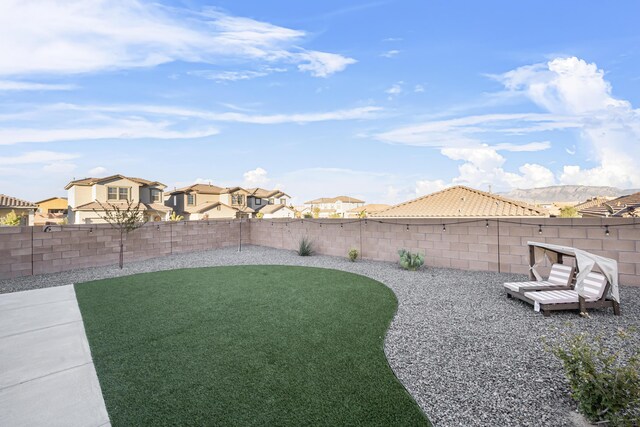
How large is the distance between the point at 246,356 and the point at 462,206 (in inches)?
654

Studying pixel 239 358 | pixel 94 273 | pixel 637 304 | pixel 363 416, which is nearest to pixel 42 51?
pixel 94 273

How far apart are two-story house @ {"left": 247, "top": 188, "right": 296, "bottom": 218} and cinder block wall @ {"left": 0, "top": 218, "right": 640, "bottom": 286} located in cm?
2648

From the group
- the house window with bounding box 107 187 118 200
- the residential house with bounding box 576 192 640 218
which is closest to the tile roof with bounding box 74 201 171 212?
the house window with bounding box 107 187 118 200

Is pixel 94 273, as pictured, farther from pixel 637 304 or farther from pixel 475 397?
pixel 637 304

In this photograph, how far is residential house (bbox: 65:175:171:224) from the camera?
27484mm

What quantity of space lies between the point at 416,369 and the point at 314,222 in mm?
9584

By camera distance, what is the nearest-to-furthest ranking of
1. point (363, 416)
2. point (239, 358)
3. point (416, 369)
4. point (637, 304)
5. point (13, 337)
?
point (363, 416) < point (416, 369) < point (239, 358) < point (13, 337) < point (637, 304)

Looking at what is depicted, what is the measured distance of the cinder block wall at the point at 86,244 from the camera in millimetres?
8750

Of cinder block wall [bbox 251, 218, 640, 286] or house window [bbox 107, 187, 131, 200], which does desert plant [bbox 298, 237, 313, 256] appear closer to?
cinder block wall [bbox 251, 218, 640, 286]

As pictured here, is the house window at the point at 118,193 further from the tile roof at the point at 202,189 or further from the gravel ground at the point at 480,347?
the gravel ground at the point at 480,347

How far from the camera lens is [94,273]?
9.36 m

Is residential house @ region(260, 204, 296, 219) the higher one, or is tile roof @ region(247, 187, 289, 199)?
tile roof @ region(247, 187, 289, 199)

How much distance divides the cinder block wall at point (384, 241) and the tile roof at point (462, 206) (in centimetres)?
706

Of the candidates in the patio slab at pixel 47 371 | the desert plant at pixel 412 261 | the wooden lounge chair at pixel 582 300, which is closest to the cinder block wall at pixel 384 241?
the desert plant at pixel 412 261
